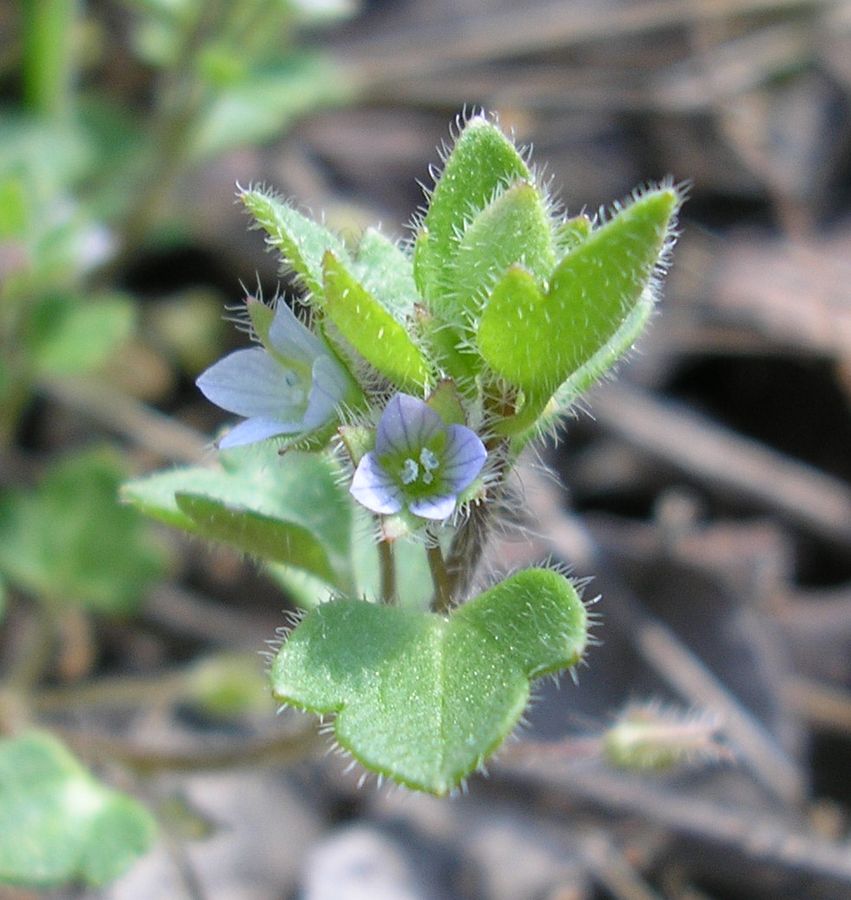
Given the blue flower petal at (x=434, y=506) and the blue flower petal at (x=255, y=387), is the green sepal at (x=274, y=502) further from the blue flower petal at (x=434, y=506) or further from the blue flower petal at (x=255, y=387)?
the blue flower petal at (x=434, y=506)

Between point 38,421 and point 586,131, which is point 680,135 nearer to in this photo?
point 586,131

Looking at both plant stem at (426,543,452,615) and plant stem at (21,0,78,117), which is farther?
plant stem at (21,0,78,117)

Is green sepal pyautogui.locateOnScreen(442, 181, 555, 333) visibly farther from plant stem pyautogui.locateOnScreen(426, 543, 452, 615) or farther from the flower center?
plant stem pyautogui.locateOnScreen(426, 543, 452, 615)

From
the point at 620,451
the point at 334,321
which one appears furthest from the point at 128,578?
the point at 334,321

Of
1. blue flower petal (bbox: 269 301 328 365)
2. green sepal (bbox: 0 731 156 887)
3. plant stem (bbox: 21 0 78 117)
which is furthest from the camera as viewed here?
plant stem (bbox: 21 0 78 117)

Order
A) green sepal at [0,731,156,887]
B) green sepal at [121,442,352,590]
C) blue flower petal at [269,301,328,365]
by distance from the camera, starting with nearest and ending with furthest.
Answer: blue flower petal at [269,301,328,365]
green sepal at [121,442,352,590]
green sepal at [0,731,156,887]

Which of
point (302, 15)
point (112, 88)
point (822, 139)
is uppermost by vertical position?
point (302, 15)

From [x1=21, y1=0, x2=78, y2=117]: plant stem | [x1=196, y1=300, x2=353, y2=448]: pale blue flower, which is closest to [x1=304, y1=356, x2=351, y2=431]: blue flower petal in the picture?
[x1=196, y1=300, x2=353, y2=448]: pale blue flower

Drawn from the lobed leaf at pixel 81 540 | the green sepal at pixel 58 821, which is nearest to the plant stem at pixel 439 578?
the green sepal at pixel 58 821
